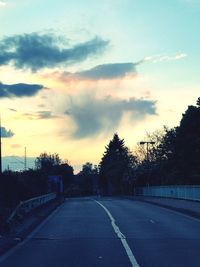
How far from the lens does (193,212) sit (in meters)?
31.2

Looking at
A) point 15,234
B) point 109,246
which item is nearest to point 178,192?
point 15,234

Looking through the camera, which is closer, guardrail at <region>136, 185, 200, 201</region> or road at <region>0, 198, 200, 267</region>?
road at <region>0, 198, 200, 267</region>

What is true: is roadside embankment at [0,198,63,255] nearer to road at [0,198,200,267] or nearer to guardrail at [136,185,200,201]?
road at [0,198,200,267]

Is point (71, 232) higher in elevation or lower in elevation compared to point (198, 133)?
lower

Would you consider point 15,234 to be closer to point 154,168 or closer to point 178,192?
point 178,192

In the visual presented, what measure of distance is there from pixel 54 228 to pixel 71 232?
99.1 inches

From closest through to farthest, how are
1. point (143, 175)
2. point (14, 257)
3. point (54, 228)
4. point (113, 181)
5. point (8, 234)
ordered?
point (14, 257) → point (8, 234) → point (54, 228) → point (143, 175) → point (113, 181)

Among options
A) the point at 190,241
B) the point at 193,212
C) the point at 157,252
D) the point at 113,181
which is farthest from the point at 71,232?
the point at 113,181

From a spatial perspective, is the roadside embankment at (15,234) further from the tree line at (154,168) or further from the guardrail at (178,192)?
the guardrail at (178,192)

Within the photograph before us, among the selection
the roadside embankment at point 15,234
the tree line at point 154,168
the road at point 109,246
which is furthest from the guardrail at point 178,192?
the roadside embankment at point 15,234

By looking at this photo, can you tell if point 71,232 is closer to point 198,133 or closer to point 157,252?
point 157,252

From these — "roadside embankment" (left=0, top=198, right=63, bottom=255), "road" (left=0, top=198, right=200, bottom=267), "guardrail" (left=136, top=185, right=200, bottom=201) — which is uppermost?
"guardrail" (left=136, top=185, right=200, bottom=201)

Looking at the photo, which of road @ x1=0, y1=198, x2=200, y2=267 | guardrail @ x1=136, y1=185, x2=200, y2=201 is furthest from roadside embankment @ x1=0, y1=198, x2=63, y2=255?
guardrail @ x1=136, y1=185, x2=200, y2=201

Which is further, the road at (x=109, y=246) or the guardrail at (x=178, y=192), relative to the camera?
the guardrail at (x=178, y=192)
